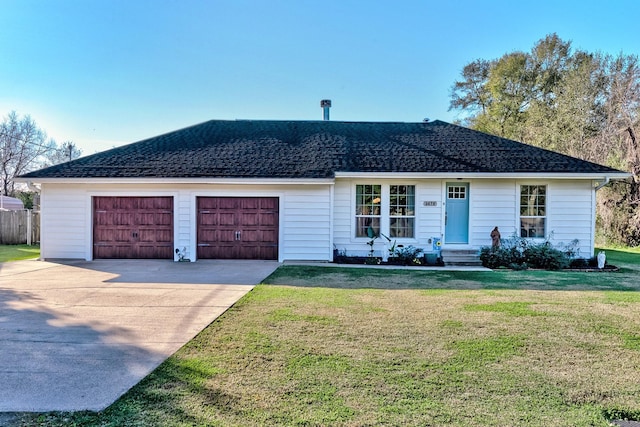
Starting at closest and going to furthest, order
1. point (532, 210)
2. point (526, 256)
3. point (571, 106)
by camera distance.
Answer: point (526, 256) → point (532, 210) → point (571, 106)

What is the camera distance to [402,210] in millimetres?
11836

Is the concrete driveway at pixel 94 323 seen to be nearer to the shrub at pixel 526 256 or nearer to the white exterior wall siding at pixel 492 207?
the shrub at pixel 526 256

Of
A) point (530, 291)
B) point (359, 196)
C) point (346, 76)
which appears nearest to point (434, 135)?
point (359, 196)

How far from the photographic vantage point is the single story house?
11.2 meters

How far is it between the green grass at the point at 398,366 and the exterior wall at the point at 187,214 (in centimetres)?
477

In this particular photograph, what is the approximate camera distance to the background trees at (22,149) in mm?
31491

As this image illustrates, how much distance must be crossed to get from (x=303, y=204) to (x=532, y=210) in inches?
289

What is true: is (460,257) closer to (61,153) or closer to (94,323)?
(94,323)

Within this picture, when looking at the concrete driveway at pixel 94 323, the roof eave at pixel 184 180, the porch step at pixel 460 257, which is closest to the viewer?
the concrete driveway at pixel 94 323

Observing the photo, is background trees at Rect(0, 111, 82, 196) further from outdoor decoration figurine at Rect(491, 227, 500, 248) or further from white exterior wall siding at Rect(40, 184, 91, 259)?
outdoor decoration figurine at Rect(491, 227, 500, 248)

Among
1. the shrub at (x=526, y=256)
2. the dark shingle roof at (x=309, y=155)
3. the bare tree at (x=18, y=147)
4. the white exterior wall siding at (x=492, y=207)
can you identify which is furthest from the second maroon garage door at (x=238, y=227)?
the bare tree at (x=18, y=147)

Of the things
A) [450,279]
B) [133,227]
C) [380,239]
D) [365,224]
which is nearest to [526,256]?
[450,279]

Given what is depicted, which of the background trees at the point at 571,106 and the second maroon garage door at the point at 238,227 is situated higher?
the background trees at the point at 571,106

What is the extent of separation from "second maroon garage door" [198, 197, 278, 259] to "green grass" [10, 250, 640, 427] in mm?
4980
